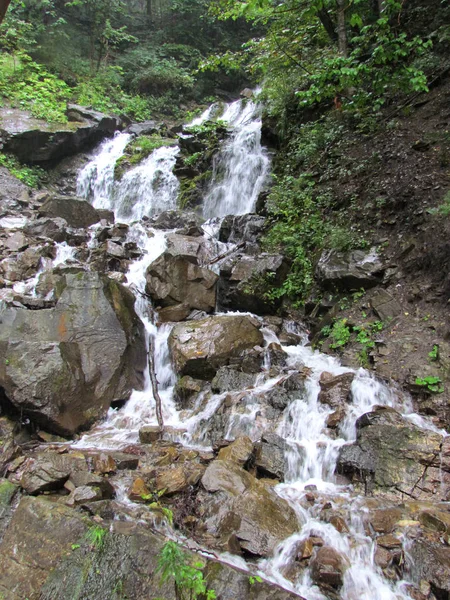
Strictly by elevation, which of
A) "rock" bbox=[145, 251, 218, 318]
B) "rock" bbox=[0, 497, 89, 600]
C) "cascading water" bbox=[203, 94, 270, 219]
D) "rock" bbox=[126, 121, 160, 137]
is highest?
"rock" bbox=[126, 121, 160, 137]

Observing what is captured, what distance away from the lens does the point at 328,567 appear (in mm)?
3312

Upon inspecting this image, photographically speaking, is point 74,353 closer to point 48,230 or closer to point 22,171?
point 48,230

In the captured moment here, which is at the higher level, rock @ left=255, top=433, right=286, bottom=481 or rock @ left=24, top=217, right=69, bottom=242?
rock @ left=24, top=217, right=69, bottom=242

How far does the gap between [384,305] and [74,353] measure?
5.24 m

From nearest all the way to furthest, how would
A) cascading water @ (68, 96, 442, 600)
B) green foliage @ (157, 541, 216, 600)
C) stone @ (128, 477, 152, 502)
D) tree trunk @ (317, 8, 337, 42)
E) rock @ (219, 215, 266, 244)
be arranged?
green foliage @ (157, 541, 216, 600) < cascading water @ (68, 96, 442, 600) < stone @ (128, 477, 152, 502) < tree trunk @ (317, 8, 337, 42) < rock @ (219, 215, 266, 244)

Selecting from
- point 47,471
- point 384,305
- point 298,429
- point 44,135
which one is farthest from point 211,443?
point 44,135

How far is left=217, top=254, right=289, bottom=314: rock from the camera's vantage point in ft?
27.8

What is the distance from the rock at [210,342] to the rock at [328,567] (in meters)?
3.66

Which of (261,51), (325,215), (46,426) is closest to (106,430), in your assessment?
(46,426)

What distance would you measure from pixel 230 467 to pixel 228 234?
7437 mm

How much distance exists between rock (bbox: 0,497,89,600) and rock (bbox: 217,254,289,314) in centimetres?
589

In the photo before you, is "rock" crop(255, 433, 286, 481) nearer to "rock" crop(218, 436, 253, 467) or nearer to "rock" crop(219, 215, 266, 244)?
"rock" crop(218, 436, 253, 467)

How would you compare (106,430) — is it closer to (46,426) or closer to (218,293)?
(46,426)

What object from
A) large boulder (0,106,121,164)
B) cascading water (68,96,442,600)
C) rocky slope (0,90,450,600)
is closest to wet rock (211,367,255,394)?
rocky slope (0,90,450,600)
